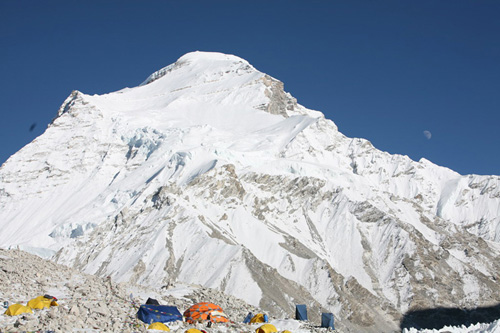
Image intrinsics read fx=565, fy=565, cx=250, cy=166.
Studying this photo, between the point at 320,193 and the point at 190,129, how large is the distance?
49704 mm

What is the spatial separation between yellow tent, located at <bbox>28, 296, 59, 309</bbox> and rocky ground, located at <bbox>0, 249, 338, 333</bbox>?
0.62m

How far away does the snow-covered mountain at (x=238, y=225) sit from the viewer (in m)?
108

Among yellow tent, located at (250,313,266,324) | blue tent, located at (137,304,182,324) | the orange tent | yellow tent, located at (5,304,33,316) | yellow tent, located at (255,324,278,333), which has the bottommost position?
yellow tent, located at (5,304,33,316)

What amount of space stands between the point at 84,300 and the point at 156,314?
5.00 meters

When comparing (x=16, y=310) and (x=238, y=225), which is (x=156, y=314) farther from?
(x=238, y=225)

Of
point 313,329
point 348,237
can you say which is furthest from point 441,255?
point 313,329

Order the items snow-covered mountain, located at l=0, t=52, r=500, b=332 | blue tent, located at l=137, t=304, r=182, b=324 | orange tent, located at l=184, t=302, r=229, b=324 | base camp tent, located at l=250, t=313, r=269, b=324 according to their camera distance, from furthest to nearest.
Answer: snow-covered mountain, located at l=0, t=52, r=500, b=332, base camp tent, located at l=250, t=313, r=269, b=324, orange tent, located at l=184, t=302, r=229, b=324, blue tent, located at l=137, t=304, r=182, b=324

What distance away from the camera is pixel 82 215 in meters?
141

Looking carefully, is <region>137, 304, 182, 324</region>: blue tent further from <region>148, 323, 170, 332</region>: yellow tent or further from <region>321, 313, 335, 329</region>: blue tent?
<region>321, 313, 335, 329</region>: blue tent

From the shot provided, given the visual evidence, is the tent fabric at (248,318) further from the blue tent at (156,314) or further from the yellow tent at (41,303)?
the yellow tent at (41,303)

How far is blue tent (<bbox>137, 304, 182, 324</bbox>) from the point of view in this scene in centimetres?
3522

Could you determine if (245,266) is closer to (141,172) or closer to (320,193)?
(320,193)

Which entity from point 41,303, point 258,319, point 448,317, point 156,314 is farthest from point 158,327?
point 448,317

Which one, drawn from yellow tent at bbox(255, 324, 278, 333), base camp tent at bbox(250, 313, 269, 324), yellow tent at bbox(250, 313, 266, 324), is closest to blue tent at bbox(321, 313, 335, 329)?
base camp tent at bbox(250, 313, 269, 324)
